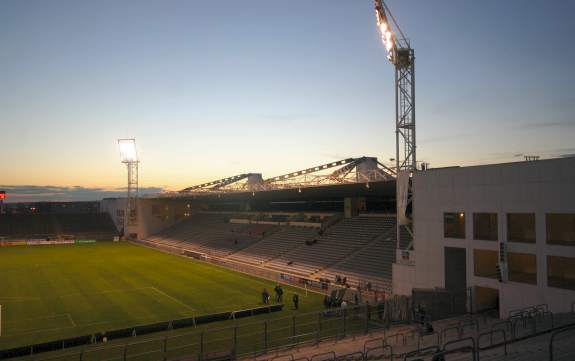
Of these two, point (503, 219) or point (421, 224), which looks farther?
point (421, 224)

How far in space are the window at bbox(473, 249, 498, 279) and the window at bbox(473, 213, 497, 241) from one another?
89cm

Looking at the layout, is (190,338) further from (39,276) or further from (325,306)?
(39,276)

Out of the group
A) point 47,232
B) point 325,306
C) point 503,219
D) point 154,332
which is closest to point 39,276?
point 154,332

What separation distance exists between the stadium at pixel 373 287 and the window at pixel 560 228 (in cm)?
7

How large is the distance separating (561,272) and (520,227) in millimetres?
2611

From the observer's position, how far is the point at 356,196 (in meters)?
53.2

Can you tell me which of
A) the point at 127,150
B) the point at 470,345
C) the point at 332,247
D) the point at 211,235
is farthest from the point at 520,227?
the point at 127,150

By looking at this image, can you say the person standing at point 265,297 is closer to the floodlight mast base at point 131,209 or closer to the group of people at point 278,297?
the group of people at point 278,297

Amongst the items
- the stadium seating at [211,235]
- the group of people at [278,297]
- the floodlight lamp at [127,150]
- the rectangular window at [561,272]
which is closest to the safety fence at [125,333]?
the group of people at [278,297]

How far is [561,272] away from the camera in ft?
73.6

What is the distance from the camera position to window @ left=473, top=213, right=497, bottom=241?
24.5 meters

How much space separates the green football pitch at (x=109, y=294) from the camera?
87.8 feet

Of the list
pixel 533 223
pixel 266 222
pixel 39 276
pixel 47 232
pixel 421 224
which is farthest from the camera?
pixel 47 232

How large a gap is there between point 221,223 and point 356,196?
96.0 feet
